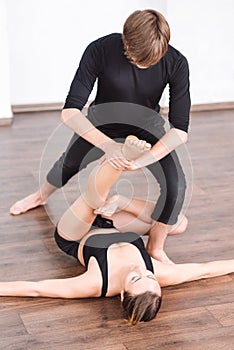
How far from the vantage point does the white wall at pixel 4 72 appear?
12.9 feet

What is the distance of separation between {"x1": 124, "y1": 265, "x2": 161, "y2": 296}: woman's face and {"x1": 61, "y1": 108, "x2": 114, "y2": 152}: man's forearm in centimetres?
47

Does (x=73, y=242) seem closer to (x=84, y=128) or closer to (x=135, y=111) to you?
(x=84, y=128)

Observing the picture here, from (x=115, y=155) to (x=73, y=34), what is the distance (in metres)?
2.03

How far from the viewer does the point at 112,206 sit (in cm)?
272

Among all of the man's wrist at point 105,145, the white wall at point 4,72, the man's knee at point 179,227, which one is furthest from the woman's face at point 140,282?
the white wall at point 4,72

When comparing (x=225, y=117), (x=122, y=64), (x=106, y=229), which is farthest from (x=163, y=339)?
(x=225, y=117)

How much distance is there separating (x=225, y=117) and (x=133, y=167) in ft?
6.88

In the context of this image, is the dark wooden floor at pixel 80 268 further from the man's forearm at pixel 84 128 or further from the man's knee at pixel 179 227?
the man's forearm at pixel 84 128

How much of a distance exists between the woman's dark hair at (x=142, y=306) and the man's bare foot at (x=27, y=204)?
37.4 inches

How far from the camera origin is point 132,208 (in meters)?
2.85

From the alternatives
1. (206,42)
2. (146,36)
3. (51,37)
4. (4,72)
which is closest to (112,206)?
(146,36)

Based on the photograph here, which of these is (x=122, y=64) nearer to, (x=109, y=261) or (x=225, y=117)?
(x=109, y=261)

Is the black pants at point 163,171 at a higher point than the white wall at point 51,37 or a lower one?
higher

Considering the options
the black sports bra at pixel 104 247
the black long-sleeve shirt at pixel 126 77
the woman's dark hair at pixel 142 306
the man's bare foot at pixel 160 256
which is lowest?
the man's bare foot at pixel 160 256
